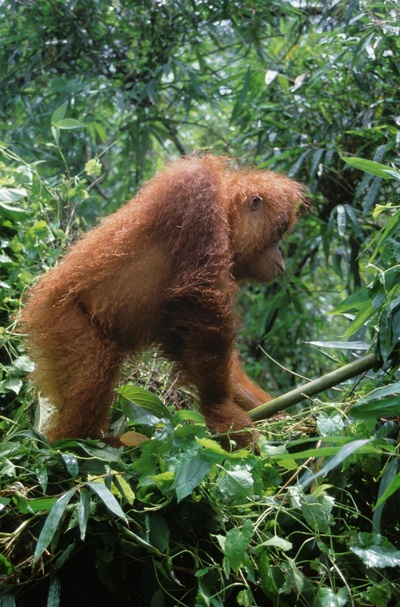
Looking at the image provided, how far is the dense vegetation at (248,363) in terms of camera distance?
186 cm

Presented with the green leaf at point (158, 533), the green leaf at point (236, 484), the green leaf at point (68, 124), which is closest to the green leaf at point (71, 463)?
the green leaf at point (158, 533)

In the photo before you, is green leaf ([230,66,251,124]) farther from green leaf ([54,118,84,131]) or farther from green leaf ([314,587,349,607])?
green leaf ([314,587,349,607])

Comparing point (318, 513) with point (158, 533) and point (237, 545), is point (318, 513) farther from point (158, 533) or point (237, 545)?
point (158, 533)

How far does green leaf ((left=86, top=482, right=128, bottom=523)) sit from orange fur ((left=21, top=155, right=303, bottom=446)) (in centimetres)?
56

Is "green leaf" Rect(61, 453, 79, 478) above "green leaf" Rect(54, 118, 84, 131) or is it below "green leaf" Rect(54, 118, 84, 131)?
below

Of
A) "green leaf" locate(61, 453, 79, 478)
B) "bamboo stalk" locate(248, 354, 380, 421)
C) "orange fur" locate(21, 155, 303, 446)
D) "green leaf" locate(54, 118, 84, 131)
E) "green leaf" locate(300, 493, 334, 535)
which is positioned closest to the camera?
"green leaf" locate(300, 493, 334, 535)

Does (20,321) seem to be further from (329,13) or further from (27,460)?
(329,13)

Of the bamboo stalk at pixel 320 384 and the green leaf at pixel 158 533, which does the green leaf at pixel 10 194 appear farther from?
the green leaf at pixel 158 533

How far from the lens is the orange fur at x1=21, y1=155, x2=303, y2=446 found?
2498 mm

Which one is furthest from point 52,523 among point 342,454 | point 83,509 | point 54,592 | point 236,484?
point 342,454

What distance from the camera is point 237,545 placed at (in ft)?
5.70

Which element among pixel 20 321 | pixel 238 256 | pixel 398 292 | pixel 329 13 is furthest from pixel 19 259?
pixel 329 13

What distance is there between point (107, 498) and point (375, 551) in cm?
63

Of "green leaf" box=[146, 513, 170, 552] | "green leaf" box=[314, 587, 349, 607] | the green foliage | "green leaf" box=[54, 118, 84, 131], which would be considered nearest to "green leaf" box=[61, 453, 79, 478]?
the green foliage
